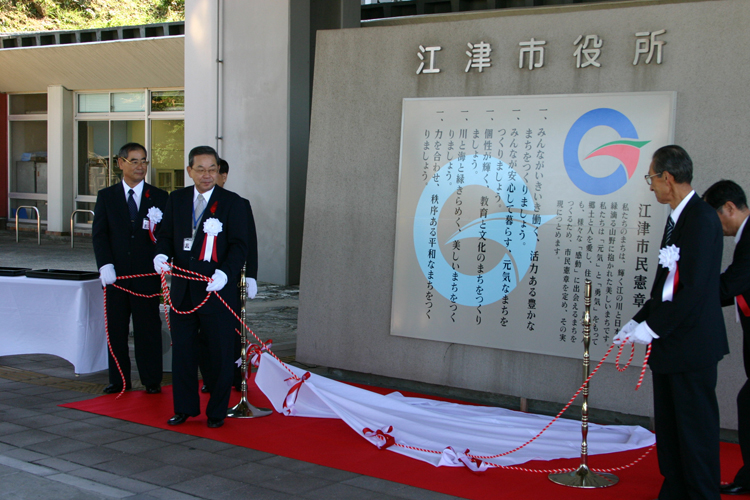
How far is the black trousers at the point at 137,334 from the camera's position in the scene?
482cm

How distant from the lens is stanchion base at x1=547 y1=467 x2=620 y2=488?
3.22 m

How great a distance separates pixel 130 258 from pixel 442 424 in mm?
2467

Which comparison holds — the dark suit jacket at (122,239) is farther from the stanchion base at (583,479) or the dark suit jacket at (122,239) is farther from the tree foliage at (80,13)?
the tree foliage at (80,13)

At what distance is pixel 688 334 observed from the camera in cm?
280

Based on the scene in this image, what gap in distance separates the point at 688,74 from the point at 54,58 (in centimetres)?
1364

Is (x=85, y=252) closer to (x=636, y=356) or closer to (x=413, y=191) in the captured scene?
(x=413, y=191)

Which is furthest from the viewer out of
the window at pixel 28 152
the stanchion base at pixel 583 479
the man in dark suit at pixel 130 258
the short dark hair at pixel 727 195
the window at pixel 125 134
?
the window at pixel 28 152

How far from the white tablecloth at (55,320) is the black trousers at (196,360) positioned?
4.00ft

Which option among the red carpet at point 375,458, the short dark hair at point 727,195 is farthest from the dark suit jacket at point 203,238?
the short dark hair at point 727,195

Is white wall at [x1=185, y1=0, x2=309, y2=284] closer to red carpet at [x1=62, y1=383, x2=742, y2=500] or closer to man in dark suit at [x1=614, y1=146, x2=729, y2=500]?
red carpet at [x1=62, y1=383, x2=742, y2=500]

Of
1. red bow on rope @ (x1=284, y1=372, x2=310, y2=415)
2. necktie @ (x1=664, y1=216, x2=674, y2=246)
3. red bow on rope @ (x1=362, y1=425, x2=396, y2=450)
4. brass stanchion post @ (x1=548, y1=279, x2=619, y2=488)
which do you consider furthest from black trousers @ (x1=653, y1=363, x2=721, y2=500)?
red bow on rope @ (x1=284, y1=372, x2=310, y2=415)

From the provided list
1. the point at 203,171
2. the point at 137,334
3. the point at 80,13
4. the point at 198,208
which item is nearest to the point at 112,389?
the point at 137,334

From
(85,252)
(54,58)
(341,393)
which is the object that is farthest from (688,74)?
(54,58)

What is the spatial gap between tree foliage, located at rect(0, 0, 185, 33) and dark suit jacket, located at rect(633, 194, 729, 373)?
20220 mm
